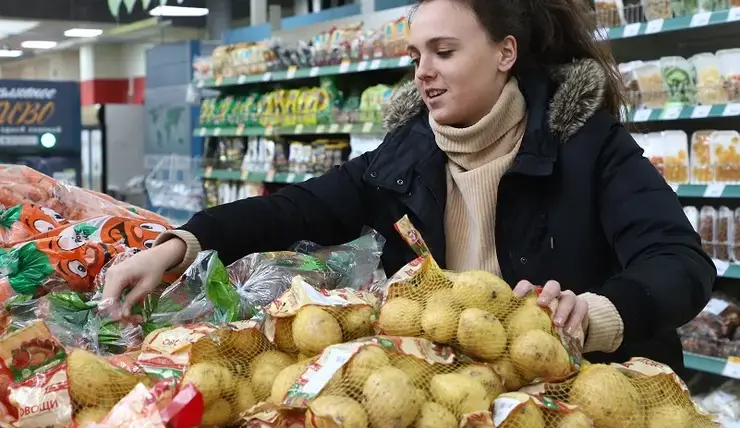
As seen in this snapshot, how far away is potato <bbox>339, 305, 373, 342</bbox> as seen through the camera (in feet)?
3.93

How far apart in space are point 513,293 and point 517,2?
0.80m

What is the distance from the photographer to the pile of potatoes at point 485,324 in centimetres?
105

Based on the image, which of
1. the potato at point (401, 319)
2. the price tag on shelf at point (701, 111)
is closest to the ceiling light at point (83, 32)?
the price tag on shelf at point (701, 111)

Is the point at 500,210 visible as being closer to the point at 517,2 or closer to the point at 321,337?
the point at 517,2

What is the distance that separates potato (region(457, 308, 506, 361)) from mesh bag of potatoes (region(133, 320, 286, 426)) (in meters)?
0.27

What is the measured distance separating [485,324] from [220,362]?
37 cm

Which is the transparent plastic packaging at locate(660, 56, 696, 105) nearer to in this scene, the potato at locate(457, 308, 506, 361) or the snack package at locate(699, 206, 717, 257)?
the snack package at locate(699, 206, 717, 257)

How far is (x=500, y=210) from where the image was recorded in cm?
169

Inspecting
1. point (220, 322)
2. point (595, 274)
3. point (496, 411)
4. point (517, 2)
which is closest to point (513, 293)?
point (496, 411)

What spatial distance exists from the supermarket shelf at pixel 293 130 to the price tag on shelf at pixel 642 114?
1.19m

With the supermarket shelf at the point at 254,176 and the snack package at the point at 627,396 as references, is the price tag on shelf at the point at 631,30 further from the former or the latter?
the snack package at the point at 627,396

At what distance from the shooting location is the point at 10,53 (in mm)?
10562

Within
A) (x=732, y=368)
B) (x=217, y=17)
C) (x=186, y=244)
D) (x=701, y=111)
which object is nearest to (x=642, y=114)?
(x=701, y=111)

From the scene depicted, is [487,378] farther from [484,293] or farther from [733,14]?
[733,14]
